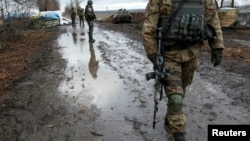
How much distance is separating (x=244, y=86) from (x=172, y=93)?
332 cm

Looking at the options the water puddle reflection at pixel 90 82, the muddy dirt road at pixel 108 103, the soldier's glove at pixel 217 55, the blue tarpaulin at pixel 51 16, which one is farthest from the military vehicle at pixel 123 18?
the soldier's glove at pixel 217 55

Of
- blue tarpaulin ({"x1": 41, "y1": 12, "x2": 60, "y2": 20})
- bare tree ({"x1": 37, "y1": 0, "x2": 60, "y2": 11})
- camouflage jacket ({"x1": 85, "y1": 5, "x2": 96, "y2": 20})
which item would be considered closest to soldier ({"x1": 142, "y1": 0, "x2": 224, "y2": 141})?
camouflage jacket ({"x1": 85, "y1": 5, "x2": 96, "y2": 20})

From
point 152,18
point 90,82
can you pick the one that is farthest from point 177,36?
point 90,82

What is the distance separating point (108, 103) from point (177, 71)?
2.22 m

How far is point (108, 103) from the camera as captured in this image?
249 inches

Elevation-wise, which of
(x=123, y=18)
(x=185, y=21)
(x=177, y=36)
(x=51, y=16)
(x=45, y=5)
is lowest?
(x=123, y=18)

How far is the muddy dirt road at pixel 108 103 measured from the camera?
4.98m

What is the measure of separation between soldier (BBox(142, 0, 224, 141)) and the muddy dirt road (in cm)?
58

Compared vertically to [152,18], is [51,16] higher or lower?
lower

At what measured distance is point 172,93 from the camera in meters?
4.25

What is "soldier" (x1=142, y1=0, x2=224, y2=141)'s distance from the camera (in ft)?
13.8

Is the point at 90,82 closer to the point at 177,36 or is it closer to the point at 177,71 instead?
the point at 177,71

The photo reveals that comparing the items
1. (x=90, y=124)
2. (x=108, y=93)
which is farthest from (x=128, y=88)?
(x=90, y=124)

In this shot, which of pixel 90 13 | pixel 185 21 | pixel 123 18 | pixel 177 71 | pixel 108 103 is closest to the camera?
pixel 185 21
